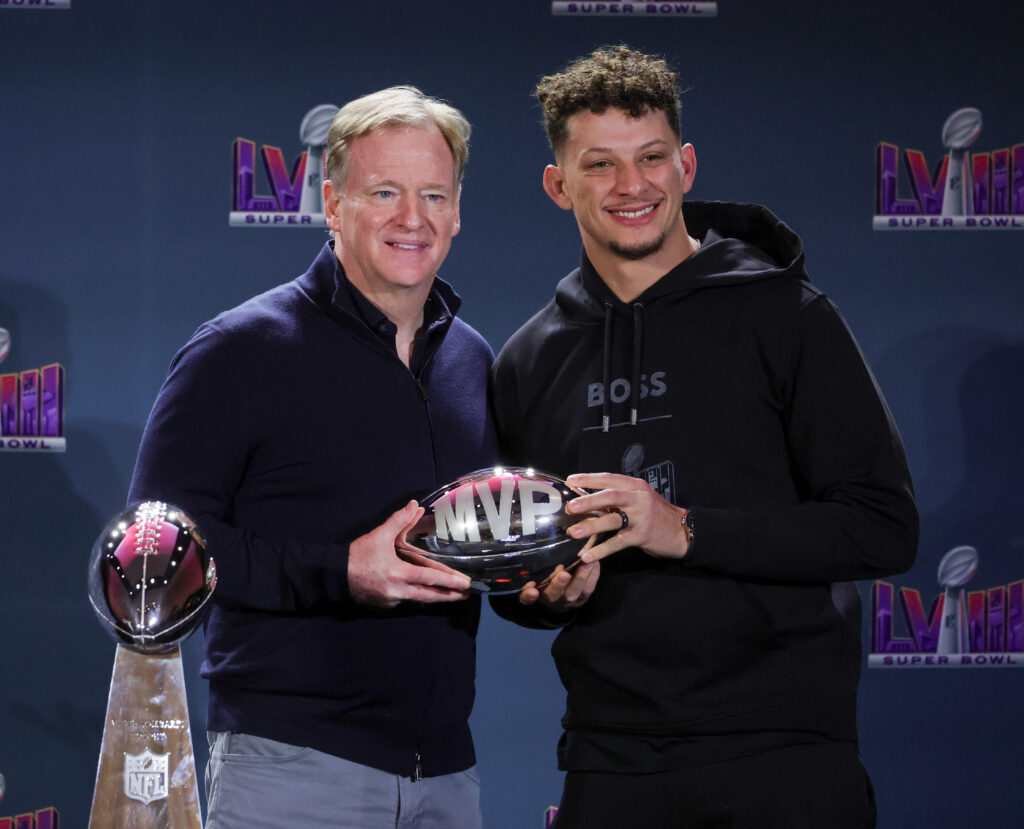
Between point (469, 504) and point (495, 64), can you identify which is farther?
point (495, 64)

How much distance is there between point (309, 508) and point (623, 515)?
1.46 feet

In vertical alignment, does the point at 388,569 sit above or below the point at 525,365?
below

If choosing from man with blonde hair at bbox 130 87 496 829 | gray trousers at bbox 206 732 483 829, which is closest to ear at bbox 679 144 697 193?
man with blonde hair at bbox 130 87 496 829

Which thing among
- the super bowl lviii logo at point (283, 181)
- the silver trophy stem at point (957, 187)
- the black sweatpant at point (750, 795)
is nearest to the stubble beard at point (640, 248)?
the black sweatpant at point (750, 795)

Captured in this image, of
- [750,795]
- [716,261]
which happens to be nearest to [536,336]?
[716,261]

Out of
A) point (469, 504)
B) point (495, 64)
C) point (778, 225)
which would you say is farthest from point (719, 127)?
point (469, 504)

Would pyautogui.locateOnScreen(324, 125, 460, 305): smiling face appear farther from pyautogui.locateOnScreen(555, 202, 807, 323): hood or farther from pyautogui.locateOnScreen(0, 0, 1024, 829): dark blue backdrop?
pyautogui.locateOnScreen(0, 0, 1024, 829): dark blue backdrop

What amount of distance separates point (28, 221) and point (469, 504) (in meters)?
1.80

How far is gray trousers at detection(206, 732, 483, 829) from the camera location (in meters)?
1.46

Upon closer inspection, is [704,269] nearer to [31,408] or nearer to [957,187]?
[957,187]

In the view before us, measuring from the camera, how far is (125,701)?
3.28 ft

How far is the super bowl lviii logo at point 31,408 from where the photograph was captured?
262 centimetres

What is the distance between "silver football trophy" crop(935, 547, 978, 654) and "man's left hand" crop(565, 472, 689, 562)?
5.17 feet

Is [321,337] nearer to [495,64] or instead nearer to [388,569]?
[388,569]
